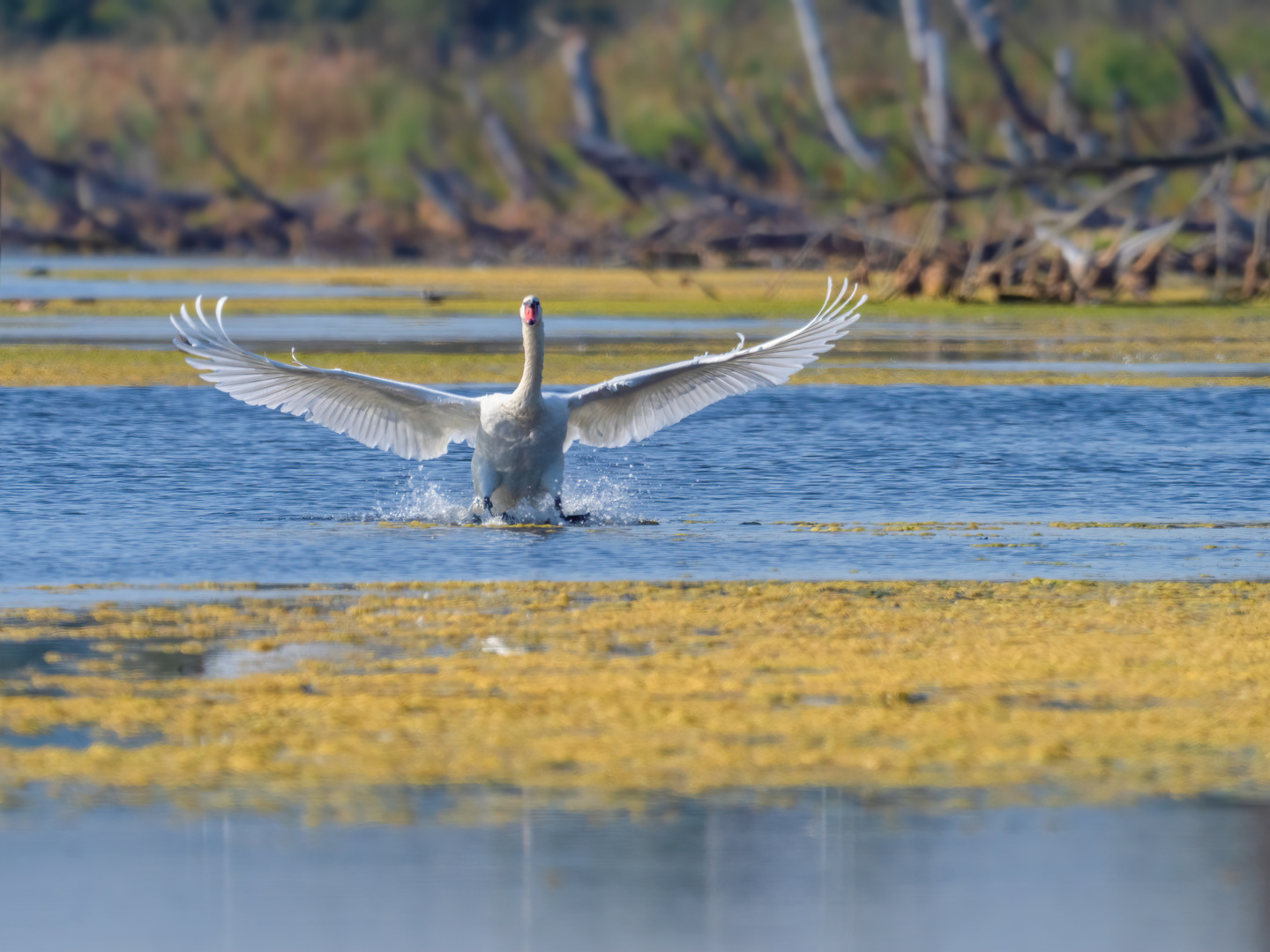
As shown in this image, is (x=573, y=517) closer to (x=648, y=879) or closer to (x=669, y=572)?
(x=669, y=572)

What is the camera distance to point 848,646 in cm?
757

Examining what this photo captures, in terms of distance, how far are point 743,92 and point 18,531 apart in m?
45.9

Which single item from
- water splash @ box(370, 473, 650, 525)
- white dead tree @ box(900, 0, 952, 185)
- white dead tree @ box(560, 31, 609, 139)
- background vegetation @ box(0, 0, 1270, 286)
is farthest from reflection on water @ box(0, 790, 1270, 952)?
white dead tree @ box(560, 31, 609, 139)

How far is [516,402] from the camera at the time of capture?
11.1m

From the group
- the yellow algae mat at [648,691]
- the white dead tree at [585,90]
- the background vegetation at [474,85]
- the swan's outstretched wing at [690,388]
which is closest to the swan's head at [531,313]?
the swan's outstretched wing at [690,388]

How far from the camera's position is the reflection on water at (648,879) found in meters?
4.64

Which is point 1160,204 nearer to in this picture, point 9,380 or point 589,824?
point 9,380

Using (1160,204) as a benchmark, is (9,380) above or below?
below

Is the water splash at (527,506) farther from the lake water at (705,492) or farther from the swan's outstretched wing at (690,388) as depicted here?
the swan's outstretched wing at (690,388)

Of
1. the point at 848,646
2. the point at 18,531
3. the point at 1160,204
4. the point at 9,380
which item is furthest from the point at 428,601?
the point at 1160,204

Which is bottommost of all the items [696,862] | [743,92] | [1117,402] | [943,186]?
[696,862]

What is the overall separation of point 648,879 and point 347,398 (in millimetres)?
6780

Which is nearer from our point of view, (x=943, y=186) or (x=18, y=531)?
(x=18, y=531)

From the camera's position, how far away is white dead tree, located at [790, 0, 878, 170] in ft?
140
